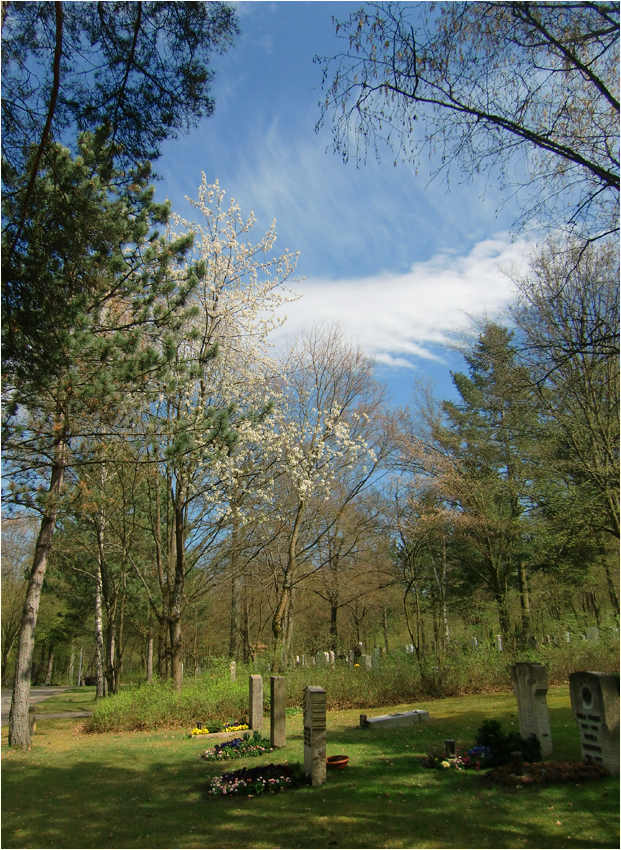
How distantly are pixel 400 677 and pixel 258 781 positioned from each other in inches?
314

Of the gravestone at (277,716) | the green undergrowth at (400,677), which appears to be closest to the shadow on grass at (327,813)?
the gravestone at (277,716)

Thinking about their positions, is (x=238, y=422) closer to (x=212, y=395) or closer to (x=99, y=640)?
(x=212, y=395)

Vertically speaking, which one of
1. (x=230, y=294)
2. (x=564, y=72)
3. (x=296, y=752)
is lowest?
(x=296, y=752)

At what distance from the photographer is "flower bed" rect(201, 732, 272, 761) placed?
7.79m

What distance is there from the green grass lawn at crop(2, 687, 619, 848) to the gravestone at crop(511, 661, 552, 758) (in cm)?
31

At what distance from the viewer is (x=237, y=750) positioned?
7.90 m

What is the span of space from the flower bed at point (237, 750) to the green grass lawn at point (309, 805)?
0.18 m

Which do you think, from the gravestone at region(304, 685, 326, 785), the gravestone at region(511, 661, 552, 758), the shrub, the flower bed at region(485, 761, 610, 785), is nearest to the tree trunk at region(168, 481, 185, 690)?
the gravestone at region(304, 685, 326, 785)

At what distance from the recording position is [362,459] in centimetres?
1900

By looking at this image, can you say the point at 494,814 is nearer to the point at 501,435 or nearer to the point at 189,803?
the point at 189,803

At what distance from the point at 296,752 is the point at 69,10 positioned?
9.40 metres

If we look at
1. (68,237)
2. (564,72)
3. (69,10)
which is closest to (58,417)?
(68,237)

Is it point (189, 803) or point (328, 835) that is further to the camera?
point (189, 803)

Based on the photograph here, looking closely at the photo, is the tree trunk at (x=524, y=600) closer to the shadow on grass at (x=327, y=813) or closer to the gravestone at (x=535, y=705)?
the gravestone at (x=535, y=705)
